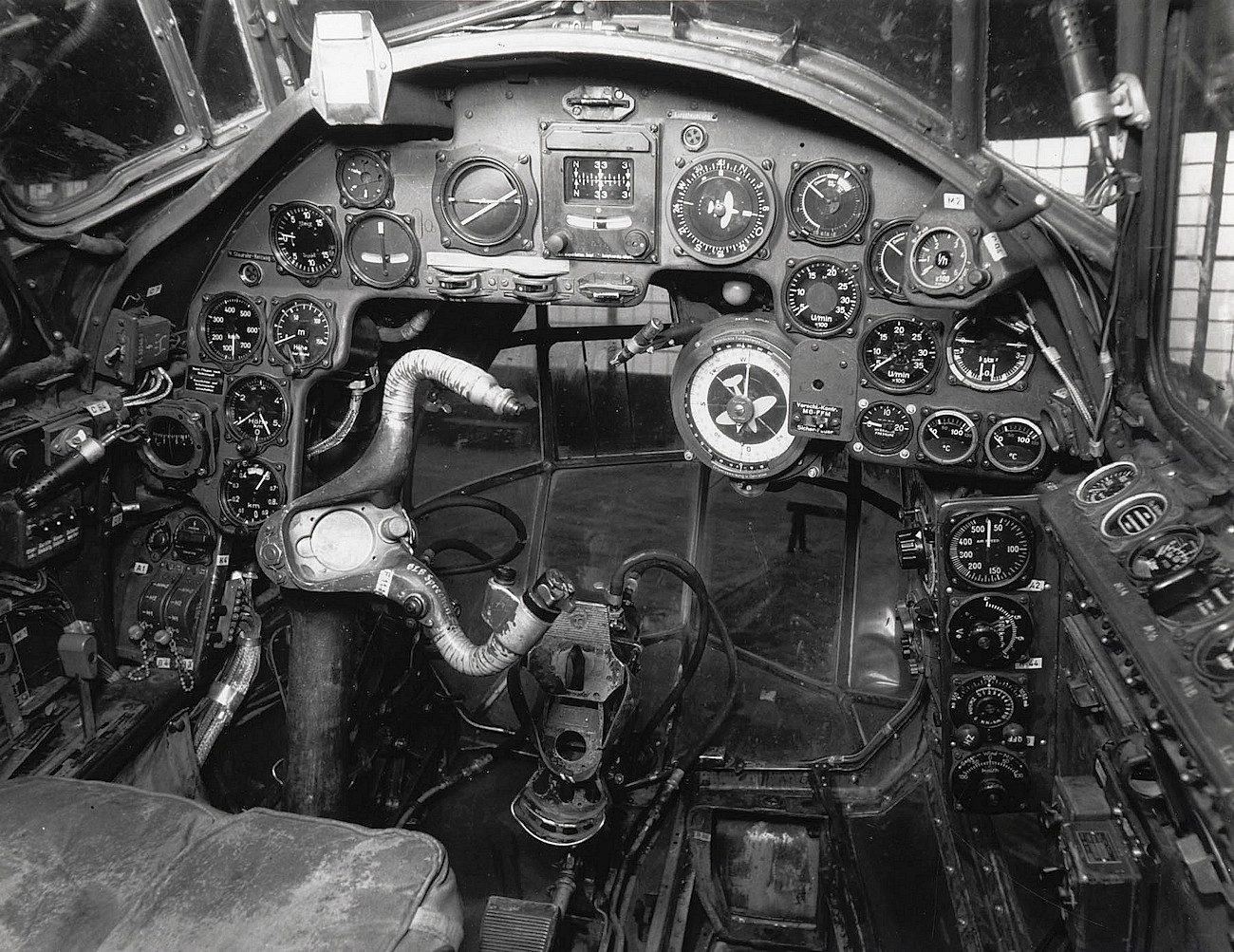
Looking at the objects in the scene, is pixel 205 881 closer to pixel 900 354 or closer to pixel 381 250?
pixel 381 250

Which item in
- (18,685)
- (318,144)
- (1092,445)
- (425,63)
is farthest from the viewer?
(318,144)

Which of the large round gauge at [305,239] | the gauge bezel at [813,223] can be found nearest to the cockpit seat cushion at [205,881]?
the large round gauge at [305,239]

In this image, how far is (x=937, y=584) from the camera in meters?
3.49

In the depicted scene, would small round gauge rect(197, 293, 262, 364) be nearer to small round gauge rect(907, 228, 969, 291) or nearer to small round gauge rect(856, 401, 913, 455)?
small round gauge rect(856, 401, 913, 455)

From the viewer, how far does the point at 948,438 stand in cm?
341

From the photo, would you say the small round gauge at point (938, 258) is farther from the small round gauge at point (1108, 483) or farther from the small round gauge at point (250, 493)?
the small round gauge at point (250, 493)

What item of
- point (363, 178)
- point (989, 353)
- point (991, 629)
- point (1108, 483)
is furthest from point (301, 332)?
point (1108, 483)

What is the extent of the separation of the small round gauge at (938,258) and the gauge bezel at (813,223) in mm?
300

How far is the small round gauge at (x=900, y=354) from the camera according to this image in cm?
340

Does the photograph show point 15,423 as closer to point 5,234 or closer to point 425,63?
point 5,234

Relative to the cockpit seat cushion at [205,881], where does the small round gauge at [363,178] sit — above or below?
above

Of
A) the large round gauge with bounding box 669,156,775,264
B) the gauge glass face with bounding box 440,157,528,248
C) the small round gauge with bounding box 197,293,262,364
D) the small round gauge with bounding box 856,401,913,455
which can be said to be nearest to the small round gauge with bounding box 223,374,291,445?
the small round gauge with bounding box 197,293,262,364

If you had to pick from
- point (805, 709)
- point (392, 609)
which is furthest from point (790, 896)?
point (392, 609)

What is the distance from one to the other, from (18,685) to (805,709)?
321 centimetres
